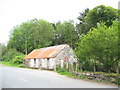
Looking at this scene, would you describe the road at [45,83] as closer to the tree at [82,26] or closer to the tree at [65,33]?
the tree at [82,26]

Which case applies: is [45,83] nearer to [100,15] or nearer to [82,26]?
[100,15]

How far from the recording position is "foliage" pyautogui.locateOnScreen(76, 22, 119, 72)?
520 inches

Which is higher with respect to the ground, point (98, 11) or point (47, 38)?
point (98, 11)

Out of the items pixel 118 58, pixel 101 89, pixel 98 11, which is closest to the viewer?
pixel 101 89

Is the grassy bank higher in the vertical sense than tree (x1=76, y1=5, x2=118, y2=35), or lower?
lower

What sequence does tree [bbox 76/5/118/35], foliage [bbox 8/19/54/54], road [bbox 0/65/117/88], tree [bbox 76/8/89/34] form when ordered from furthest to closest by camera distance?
foliage [bbox 8/19/54/54]
tree [bbox 76/8/89/34]
tree [bbox 76/5/118/35]
road [bbox 0/65/117/88]

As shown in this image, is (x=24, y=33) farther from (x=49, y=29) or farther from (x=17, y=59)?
(x=17, y=59)

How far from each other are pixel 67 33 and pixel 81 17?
1041 cm

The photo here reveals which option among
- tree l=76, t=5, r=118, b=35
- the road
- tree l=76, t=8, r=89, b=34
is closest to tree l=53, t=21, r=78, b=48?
tree l=76, t=8, r=89, b=34

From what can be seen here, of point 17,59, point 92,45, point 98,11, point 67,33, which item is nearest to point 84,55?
point 92,45

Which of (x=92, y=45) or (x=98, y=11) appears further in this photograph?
(x=98, y=11)

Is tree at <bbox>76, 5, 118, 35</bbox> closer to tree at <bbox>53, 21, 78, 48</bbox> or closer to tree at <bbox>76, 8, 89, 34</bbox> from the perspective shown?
tree at <bbox>76, 8, 89, 34</bbox>

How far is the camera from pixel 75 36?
2323 inches

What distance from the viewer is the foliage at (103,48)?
1322 centimetres
